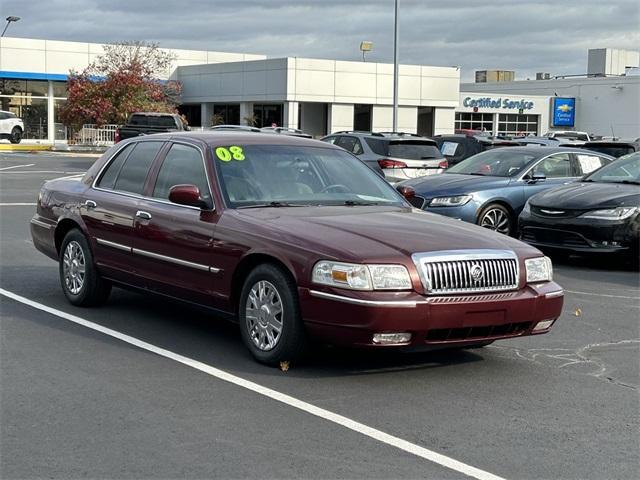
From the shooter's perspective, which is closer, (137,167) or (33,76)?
(137,167)

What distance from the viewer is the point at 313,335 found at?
20.6ft

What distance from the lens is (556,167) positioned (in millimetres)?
14781

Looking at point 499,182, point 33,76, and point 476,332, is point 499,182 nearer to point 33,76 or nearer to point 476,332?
point 476,332

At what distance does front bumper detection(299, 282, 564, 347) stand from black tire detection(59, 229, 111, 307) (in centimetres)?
291

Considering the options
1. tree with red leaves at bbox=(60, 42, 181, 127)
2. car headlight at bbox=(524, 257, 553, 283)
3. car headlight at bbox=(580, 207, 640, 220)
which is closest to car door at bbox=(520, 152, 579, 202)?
car headlight at bbox=(580, 207, 640, 220)

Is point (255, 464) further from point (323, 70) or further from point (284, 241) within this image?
point (323, 70)

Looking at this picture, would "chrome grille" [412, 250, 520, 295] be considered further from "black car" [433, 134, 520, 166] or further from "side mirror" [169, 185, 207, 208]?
"black car" [433, 134, 520, 166]

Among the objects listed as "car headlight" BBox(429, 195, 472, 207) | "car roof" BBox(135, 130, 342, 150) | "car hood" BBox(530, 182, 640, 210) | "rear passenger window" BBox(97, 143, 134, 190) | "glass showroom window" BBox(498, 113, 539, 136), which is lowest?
"car headlight" BBox(429, 195, 472, 207)

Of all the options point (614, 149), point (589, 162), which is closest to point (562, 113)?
point (614, 149)

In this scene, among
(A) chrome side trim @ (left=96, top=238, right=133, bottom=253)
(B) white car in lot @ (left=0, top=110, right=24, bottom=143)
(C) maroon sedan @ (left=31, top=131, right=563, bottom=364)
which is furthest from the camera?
(B) white car in lot @ (left=0, top=110, right=24, bottom=143)

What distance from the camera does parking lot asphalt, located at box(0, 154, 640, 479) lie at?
15.6ft

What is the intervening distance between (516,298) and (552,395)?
2.26 ft

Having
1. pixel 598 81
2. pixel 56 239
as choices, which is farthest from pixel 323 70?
pixel 56 239

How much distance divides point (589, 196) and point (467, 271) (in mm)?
6365
